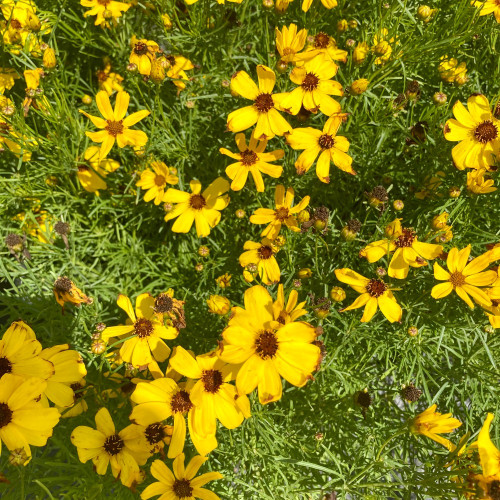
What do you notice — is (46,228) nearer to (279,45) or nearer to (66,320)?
(66,320)

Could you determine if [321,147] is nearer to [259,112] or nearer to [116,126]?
[259,112]

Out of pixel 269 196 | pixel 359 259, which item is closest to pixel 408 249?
pixel 359 259

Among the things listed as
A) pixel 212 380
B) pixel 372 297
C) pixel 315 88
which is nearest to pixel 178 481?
pixel 212 380

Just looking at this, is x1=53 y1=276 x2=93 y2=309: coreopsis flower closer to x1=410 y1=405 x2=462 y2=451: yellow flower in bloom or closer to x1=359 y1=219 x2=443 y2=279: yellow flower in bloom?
x1=359 y1=219 x2=443 y2=279: yellow flower in bloom

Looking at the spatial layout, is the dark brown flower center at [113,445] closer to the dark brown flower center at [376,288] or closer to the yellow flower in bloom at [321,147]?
the dark brown flower center at [376,288]

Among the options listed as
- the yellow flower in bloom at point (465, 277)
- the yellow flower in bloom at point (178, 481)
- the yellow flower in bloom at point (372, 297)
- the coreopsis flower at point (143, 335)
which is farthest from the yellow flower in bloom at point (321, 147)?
the yellow flower in bloom at point (178, 481)

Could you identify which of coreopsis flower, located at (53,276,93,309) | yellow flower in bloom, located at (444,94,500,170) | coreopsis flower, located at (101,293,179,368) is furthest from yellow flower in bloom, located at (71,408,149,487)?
yellow flower in bloom, located at (444,94,500,170)
